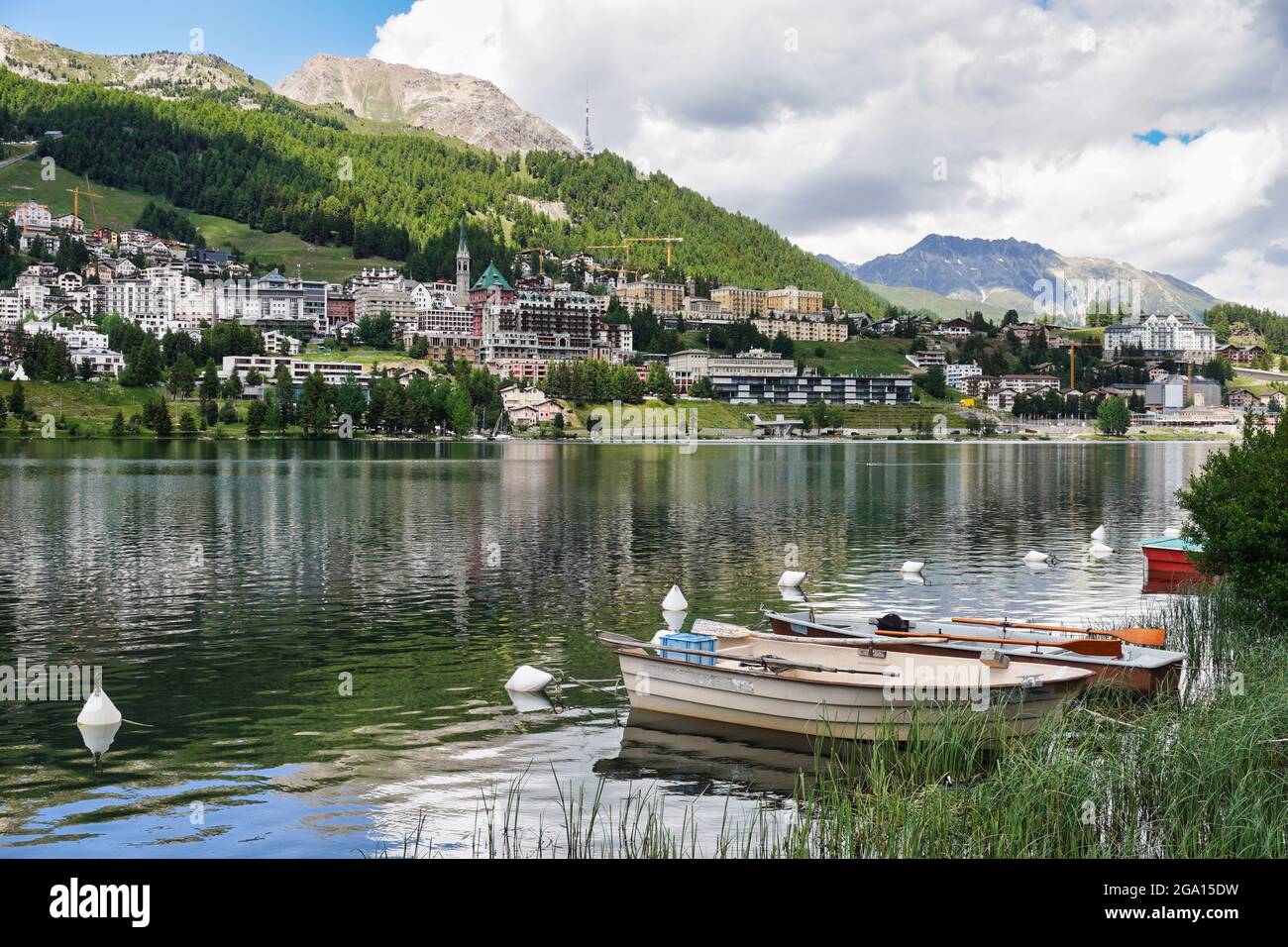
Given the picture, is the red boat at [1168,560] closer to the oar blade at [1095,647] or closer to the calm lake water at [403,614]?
the calm lake water at [403,614]

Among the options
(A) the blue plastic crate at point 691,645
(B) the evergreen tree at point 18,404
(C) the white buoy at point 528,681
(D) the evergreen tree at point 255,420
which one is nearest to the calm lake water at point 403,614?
(C) the white buoy at point 528,681

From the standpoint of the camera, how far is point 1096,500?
8806 cm

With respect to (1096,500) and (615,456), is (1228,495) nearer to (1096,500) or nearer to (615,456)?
(1096,500)

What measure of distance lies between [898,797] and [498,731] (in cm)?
1023

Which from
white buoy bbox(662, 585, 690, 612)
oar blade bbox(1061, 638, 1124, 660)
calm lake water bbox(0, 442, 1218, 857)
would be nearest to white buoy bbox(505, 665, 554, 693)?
calm lake water bbox(0, 442, 1218, 857)

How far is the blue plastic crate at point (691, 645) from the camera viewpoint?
2491cm

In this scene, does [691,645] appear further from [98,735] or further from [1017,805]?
[98,735]

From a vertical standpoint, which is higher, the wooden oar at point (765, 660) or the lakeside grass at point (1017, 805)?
the wooden oar at point (765, 660)

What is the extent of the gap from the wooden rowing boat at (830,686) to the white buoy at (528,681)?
7.21 ft

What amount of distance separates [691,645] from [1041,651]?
8326 mm

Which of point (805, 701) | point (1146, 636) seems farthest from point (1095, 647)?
point (805, 701)

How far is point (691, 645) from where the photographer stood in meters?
25.5

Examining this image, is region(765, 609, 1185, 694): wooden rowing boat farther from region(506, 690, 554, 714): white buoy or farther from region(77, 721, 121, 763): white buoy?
region(77, 721, 121, 763): white buoy

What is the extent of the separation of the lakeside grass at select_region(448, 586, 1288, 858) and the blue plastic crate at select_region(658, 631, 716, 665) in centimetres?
413
